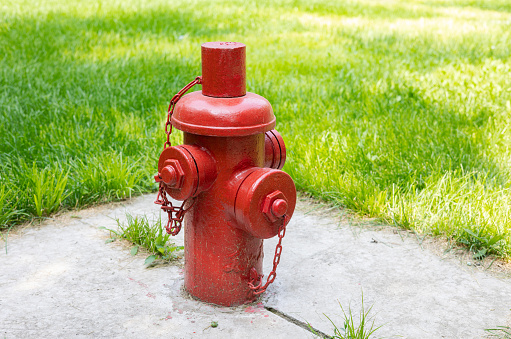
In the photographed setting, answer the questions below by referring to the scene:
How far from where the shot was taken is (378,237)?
8.93 ft

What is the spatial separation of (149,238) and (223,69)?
93 cm

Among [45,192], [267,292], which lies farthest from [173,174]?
[45,192]

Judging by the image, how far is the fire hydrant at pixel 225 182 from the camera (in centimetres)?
195

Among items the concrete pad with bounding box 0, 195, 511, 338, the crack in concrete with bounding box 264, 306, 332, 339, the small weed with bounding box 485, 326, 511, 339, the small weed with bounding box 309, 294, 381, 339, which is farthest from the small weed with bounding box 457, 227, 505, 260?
the crack in concrete with bounding box 264, 306, 332, 339

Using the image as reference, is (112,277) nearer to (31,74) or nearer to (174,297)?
(174,297)

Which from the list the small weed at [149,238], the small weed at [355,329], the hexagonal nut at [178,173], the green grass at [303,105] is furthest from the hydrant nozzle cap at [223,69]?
the green grass at [303,105]

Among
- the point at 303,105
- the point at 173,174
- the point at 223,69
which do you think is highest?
the point at 223,69

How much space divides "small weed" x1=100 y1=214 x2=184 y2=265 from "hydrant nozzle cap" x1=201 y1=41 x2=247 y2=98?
75 cm

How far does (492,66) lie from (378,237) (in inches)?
138

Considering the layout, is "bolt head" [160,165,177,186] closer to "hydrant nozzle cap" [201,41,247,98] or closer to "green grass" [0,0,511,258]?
"hydrant nozzle cap" [201,41,247,98]

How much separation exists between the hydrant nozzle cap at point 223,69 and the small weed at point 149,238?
2.46 feet

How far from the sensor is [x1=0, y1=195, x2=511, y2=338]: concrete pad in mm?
1990

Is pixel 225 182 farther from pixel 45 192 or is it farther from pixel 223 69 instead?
pixel 45 192

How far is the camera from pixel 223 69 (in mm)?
2002
